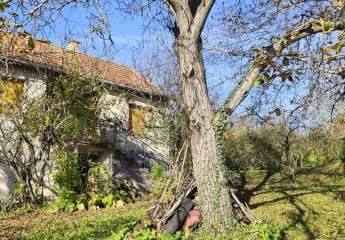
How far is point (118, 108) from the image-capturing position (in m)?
21.3

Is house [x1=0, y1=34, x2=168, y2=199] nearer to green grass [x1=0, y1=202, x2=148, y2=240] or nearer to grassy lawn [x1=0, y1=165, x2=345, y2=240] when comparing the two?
green grass [x1=0, y1=202, x2=148, y2=240]

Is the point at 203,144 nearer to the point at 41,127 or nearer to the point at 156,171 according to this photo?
the point at 41,127

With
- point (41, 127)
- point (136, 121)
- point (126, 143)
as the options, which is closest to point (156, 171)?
point (126, 143)

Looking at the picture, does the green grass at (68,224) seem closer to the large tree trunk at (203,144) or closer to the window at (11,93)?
the large tree trunk at (203,144)

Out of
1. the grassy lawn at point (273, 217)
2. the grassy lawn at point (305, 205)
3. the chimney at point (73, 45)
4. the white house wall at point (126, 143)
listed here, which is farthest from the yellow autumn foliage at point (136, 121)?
the grassy lawn at point (305, 205)

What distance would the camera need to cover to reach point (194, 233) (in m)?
9.75

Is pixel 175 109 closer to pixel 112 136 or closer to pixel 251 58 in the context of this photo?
pixel 112 136

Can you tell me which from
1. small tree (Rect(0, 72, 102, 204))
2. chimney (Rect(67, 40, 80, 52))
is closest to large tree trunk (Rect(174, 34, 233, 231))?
small tree (Rect(0, 72, 102, 204))

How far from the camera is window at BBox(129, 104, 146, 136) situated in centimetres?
2197

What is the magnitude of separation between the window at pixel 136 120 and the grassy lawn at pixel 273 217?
587 centimetres

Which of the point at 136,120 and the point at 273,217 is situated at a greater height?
the point at 136,120

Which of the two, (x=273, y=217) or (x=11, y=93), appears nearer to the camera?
(x=273, y=217)

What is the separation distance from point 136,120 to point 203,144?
12.8m

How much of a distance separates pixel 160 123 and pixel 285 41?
38.9 ft
